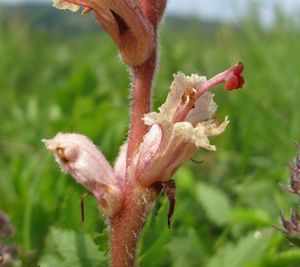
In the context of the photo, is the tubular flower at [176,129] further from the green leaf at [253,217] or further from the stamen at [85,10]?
the green leaf at [253,217]

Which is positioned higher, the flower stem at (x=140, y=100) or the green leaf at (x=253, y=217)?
the flower stem at (x=140, y=100)

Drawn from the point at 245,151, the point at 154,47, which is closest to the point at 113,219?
the point at 154,47

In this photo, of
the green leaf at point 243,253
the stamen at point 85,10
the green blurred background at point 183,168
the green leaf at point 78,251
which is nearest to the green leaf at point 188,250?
the green blurred background at point 183,168

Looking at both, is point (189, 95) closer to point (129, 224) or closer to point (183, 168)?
point (129, 224)

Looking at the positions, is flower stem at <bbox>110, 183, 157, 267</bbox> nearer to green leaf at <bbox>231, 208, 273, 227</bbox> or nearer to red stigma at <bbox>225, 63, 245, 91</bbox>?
red stigma at <bbox>225, 63, 245, 91</bbox>

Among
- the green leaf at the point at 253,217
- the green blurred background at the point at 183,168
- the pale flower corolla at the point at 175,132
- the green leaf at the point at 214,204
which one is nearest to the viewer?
the pale flower corolla at the point at 175,132

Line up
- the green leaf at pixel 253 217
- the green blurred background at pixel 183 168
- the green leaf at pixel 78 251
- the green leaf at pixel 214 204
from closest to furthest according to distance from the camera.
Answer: the green leaf at pixel 78 251
the green blurred background at pixel 183 168
the green leaf at pixel 253 217
the green leaf at pixel 214 204

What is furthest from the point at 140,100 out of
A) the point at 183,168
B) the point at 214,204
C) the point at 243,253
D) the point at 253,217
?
the point at 183,168

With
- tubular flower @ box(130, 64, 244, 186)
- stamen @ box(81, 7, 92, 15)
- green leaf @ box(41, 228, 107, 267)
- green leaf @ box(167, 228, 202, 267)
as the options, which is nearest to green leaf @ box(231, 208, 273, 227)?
green leaf @ box(167, 228, 202, 267)
